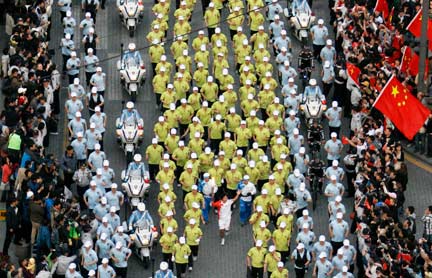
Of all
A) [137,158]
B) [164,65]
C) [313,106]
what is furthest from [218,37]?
[137,158]

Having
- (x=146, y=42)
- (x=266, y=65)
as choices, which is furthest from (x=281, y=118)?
(x=146, y=42)

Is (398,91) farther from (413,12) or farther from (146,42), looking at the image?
(146,42)

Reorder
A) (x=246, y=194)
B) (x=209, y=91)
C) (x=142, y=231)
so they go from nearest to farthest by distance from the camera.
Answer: (x=142, y=231) → (x=246, y=194) → (x=209, y=91)

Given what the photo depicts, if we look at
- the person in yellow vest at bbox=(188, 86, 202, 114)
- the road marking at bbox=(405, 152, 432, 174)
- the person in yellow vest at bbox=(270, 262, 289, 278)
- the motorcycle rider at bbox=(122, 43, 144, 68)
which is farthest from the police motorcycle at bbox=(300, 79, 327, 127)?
the person in yellow vest at bbox=(270, 262, 289, 278)

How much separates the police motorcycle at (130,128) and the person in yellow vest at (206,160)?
2.45m

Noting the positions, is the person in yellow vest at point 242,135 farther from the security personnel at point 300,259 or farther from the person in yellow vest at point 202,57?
the security personnel at point 300,259

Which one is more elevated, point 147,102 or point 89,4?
point 89,4

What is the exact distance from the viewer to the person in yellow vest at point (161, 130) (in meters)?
60.4

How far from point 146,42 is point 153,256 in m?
11.3

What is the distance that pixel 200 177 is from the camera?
5922 cm

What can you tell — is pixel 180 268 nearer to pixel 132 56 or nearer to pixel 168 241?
pixel 168 241

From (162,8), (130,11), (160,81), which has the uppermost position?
(130,11)

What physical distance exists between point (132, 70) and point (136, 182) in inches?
231

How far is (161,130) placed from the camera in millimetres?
60406
